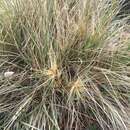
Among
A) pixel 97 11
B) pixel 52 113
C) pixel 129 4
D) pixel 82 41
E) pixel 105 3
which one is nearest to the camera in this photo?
pixel 52 113

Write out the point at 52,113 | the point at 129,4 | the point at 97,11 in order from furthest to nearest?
the point at 129,4 → the point at 97,11 → the point at 52,113

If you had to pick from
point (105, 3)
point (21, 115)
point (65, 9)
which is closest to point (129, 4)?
point (105, 3)

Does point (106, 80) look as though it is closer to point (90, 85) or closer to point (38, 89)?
point (90, 85)

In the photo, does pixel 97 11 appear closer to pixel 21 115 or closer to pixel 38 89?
pixel 38 89

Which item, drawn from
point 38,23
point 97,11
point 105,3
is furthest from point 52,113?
point 105,3

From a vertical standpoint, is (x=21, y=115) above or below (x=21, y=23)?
below

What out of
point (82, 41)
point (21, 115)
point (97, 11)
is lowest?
point (21, 115)

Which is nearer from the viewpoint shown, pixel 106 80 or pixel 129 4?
pixel 106 80
